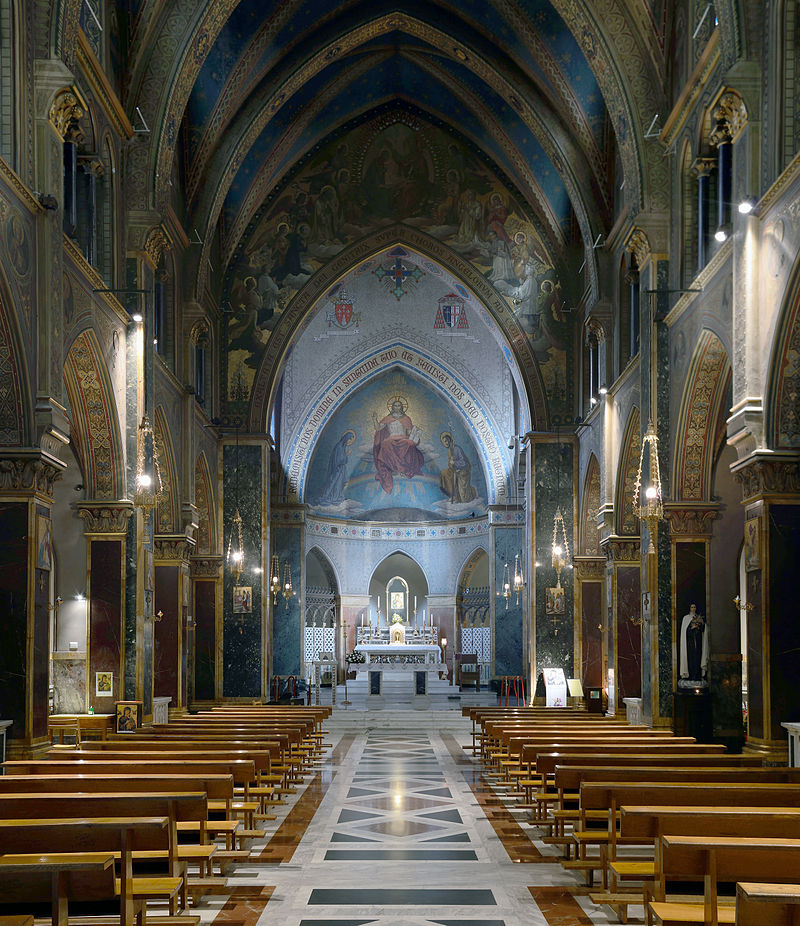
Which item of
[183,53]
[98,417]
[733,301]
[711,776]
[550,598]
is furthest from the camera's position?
[550,598]

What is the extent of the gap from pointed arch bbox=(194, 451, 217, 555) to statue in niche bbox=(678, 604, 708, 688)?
Answer: 1516 centimetres

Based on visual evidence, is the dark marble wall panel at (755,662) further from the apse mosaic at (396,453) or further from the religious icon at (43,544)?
the apse mosaic at (396,453)

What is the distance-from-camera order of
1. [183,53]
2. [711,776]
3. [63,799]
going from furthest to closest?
[183,53] → [711,776] → [63,799]

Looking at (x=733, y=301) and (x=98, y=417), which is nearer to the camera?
(x=733, y=301)

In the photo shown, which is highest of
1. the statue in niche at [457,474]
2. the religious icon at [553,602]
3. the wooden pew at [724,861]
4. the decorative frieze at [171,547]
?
the statue in niche at [457,474]

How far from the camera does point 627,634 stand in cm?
2511

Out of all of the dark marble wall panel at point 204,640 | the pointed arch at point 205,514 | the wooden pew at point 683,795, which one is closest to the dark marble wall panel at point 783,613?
the wooden pew at point 683,795

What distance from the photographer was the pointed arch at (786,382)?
14.0 metres

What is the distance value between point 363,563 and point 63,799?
4077 centimetres

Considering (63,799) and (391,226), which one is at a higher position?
(391,226)

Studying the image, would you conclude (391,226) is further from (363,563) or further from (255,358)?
(363,563)

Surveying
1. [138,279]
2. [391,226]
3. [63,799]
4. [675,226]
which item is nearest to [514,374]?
[391,226]

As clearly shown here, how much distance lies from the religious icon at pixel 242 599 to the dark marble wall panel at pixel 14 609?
1739 cm

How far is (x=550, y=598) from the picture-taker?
31.4m
